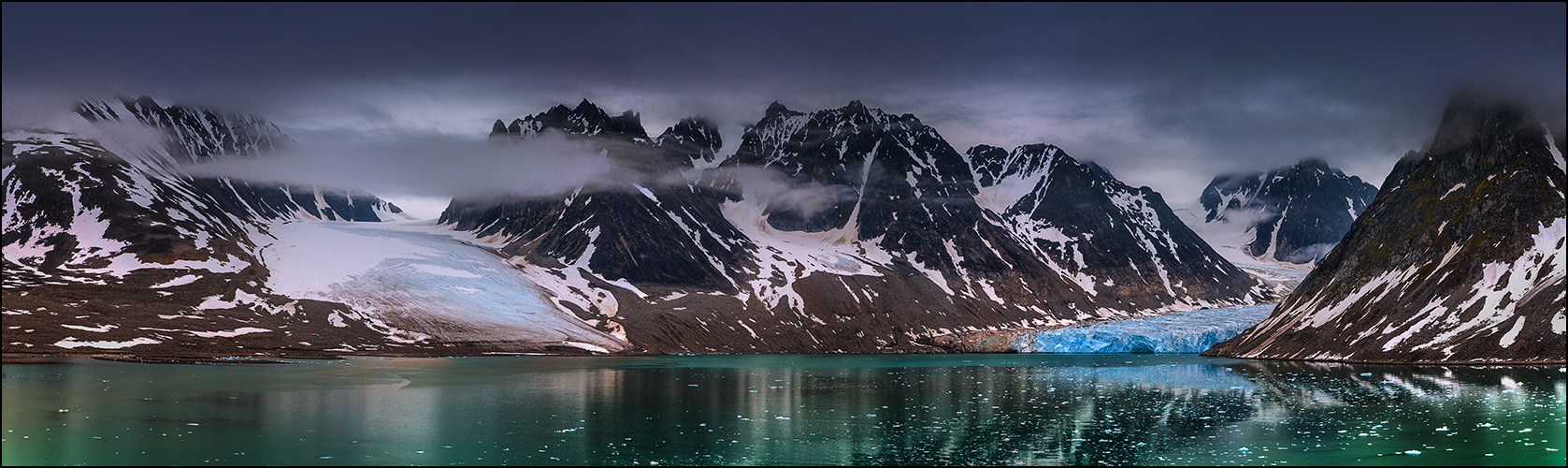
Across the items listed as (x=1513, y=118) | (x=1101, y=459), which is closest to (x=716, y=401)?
(x=1101, y=459)

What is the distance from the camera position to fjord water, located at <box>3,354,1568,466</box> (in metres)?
58.2

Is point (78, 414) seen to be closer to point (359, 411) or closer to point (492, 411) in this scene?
point (359, 411)

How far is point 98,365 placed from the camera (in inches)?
5468

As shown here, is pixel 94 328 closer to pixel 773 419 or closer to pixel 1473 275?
pixel 773 419

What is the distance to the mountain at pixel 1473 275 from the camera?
150 metres

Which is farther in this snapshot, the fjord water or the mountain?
the mountain

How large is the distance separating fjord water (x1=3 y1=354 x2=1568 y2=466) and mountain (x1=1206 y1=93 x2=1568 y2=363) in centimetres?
2094

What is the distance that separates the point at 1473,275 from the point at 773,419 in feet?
463

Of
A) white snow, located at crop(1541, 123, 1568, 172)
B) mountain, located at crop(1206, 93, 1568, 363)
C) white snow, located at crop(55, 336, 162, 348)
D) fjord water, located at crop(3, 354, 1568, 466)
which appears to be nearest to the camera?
fjord water, located at crop(3, 354, 1568, 466)

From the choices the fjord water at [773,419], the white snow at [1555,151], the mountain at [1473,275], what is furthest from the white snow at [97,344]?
the white snow at [1555,151]

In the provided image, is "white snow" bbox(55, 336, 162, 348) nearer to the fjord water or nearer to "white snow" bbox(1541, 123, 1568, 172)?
the fjord water

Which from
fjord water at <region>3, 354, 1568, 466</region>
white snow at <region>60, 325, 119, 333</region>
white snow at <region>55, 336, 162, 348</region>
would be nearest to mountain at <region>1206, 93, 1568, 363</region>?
fjord water at <region>3, 354, 1568, 466</region>

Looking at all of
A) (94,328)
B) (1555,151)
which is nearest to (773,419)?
(94,328)

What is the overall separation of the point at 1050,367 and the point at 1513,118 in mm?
99079
